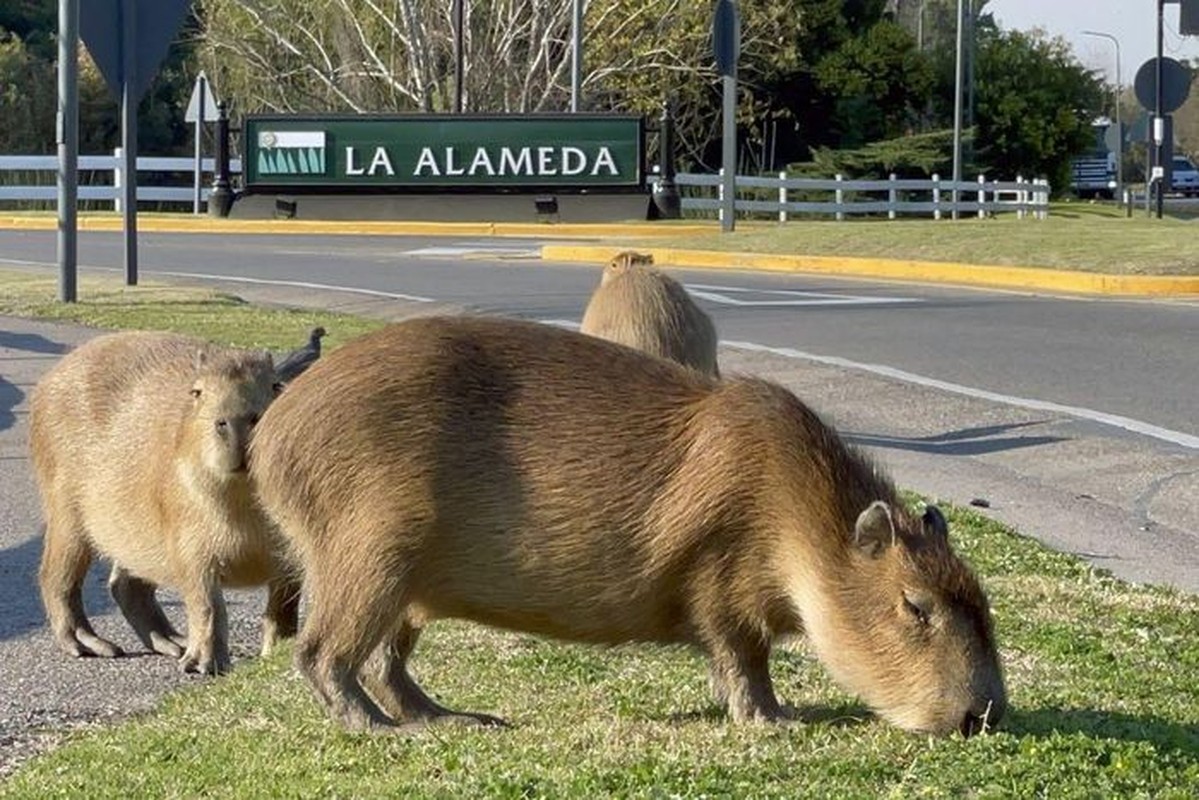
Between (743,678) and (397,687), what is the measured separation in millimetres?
886

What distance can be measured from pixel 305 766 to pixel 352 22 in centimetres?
4096

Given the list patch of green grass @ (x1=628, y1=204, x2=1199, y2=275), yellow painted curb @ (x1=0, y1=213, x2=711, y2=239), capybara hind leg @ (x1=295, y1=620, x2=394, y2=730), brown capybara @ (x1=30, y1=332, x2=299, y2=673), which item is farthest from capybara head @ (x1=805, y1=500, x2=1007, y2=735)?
yellow painted curb @ (x1=0, y1=213, x2=711, y2=239)

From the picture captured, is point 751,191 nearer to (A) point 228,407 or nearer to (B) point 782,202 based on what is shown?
(B) point 782,202

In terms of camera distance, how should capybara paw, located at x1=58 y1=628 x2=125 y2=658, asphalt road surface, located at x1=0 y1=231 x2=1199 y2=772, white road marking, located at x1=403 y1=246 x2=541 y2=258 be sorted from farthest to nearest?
white road marking, located at x1=403 y1=246 x2=541 y2=258 → asphalt road surface, located at x1=0 y1=231 x2=1199 y2=772 → capybara paw, located at x1=58 y1=628 x2=125 y2=658

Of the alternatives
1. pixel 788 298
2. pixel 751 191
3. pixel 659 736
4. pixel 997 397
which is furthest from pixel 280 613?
pixel 751 191

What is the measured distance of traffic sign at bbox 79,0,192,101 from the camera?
621 inches

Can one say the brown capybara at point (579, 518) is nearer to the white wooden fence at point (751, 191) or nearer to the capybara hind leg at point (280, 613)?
the capybara hind leg at point (280, 613)

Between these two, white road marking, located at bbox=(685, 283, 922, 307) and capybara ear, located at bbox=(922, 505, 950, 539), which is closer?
capybara ear, located at bbox=(922, 505, 950, 539)

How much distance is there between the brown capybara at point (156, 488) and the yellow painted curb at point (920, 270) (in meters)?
14.5

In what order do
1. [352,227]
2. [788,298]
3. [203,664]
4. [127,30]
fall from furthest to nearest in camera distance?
[352,227]
[788,298]
[127,30]
[203,664]

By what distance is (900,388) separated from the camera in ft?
42.5

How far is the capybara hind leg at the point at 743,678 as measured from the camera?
5.09 m

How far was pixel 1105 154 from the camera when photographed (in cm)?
8594

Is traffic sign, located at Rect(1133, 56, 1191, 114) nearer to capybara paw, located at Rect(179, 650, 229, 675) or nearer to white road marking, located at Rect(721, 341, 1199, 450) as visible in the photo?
white road marking, located at Rect(721, 341, 1199, 450)
